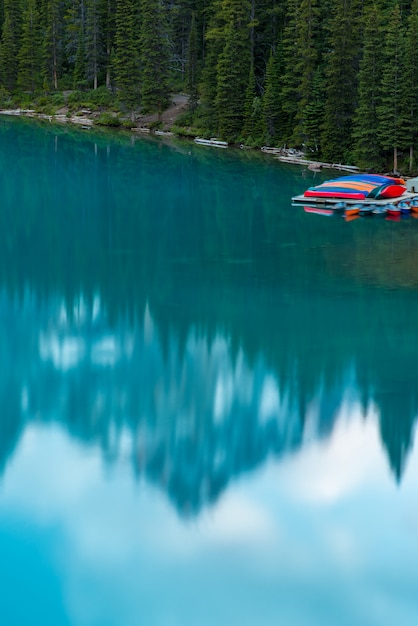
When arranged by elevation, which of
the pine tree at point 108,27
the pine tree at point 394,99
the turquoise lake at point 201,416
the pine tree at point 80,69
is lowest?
the turquoise lake at point 201,416

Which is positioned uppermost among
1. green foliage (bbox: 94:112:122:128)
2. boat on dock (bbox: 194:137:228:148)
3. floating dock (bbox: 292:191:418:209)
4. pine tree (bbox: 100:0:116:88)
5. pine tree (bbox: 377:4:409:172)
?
pine tree (bbox: 100:0:116:88)

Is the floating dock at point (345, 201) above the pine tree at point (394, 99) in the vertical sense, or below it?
below

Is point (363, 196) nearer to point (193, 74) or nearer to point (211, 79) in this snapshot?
point (211, 79)

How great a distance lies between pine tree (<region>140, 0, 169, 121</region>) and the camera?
59000 millimetres

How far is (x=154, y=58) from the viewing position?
59562mm

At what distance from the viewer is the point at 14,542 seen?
10.1 metres

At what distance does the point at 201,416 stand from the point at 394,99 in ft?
87.7

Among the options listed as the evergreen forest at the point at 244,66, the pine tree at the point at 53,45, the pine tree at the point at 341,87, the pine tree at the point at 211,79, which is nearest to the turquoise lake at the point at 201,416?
the evergreen forest at the point at 244,66

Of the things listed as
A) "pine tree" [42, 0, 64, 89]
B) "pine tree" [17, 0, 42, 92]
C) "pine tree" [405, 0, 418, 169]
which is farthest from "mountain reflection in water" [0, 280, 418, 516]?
"pine tree" [17, 0, 42, 92]

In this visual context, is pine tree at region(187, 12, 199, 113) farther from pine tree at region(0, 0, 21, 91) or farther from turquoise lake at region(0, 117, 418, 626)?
turquoise lake at region(0, 117, 418, 626)

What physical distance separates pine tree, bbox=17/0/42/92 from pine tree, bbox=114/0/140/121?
11.3m

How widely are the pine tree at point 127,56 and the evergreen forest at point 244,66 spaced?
0.30 ft

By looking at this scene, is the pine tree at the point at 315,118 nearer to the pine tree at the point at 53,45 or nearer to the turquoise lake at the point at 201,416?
the turquoise lake at the point at 201,416

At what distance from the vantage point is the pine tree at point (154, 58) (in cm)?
5900
